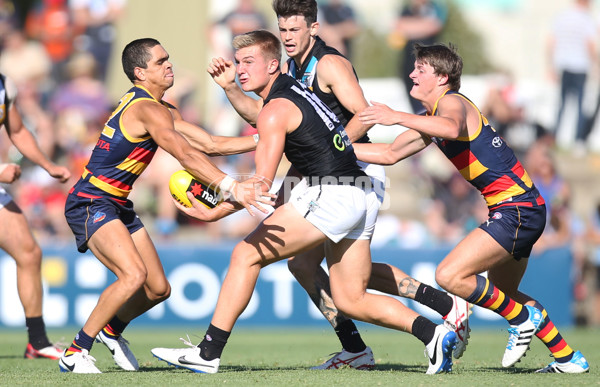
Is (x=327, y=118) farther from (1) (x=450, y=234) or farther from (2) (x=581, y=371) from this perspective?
(1) (x=450, y=234)

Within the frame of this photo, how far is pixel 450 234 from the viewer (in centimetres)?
1316

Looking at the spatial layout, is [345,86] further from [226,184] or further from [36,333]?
[36,333]

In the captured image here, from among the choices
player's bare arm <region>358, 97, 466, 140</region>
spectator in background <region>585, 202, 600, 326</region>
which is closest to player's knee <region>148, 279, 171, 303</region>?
player's bare arm <region>358, 97, 466, 140</region>

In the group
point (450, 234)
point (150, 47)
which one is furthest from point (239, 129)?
point (150, 47)

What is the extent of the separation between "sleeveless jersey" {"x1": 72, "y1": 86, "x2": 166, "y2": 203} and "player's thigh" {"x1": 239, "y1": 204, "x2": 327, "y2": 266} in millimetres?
1202

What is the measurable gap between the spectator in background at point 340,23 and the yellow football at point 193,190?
32.0 feet

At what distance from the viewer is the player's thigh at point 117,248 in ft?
20.3

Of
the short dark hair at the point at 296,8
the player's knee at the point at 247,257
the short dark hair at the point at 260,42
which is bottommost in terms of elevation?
the player's knee at the point at 247,257

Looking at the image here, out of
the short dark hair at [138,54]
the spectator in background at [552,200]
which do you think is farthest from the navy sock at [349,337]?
the spectator in background at [552,200]

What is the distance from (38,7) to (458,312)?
1478 cm

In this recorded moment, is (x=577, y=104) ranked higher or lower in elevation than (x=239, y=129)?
higher

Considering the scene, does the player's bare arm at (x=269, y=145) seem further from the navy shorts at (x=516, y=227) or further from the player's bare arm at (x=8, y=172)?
the player's bare arm at (x=8, y=172)

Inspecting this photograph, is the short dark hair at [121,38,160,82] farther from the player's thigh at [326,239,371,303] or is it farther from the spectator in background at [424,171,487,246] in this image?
the spectator in background at [424,171,487,246]

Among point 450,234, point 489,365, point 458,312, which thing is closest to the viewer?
point 458,312
